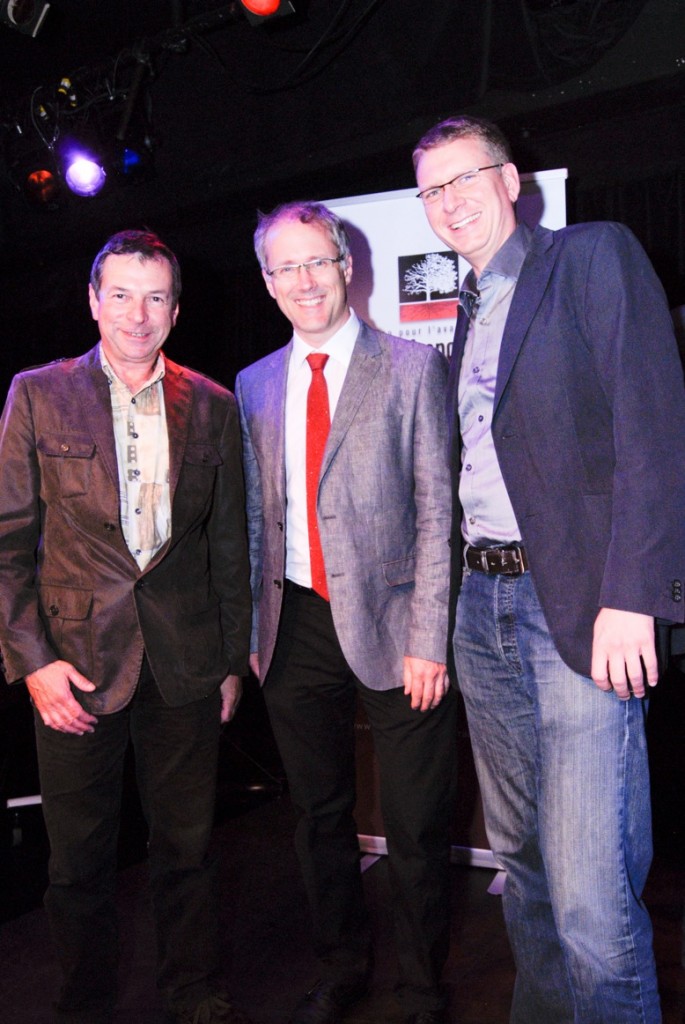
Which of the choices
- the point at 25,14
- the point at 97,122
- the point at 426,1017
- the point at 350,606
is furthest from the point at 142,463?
the point at 97,122

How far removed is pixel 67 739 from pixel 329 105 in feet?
12.6

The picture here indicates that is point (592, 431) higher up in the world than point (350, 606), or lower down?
higher up

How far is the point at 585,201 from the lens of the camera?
15.0 feet

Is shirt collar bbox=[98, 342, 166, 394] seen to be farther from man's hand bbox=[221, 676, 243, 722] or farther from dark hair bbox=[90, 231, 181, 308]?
man's hand bbox=[221, 676, 243, 722]

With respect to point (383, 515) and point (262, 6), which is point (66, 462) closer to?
point (383, 515)

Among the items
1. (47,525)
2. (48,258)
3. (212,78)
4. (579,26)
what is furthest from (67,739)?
(48,258)

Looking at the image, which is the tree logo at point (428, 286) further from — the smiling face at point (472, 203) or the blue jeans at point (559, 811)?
the blue jeans at point (559, 811)

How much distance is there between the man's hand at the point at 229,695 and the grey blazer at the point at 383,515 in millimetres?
106

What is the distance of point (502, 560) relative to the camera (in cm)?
180

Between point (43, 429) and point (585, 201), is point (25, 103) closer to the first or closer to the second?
point (585, 201)

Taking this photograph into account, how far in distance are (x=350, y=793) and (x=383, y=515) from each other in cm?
75

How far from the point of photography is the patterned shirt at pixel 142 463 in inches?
86.7

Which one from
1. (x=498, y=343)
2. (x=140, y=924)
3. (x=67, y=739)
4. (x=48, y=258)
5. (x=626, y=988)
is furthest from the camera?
(x=48, y=258)

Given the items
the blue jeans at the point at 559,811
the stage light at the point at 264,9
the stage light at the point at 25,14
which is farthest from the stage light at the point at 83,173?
the blue jeans at the point at 559,811
